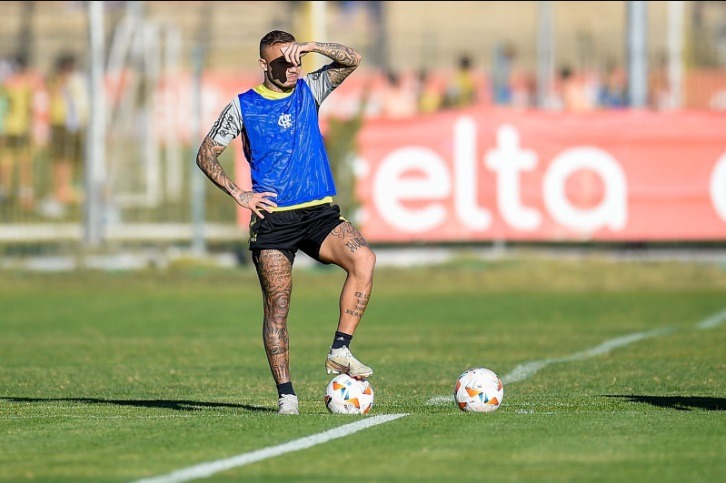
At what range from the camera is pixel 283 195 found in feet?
32.6

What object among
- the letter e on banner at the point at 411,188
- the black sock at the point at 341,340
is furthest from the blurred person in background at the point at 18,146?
the black sock at the point at 341,340

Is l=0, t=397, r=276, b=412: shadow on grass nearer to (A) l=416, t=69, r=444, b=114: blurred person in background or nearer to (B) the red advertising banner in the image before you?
(B) the red advertising banner

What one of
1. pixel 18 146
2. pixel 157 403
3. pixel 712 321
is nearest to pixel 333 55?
pixel 157 403

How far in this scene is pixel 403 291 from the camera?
22.6 meters

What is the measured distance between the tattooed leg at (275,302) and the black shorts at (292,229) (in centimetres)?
7

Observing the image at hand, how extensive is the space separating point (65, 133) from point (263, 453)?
64.1 ft

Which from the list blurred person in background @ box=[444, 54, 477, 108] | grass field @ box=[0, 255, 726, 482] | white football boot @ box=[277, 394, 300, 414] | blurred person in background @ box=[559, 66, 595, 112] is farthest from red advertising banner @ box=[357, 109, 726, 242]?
white football boot @ box=[277, 394, 300, 414]

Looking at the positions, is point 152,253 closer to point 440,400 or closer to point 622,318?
point 622,318

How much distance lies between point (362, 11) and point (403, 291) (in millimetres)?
7707

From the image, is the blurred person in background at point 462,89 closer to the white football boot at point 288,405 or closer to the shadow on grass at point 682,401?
the shadow on grass at point 682,401

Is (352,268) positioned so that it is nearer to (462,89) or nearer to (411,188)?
(411,188)

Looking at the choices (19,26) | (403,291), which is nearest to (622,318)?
(403,291)

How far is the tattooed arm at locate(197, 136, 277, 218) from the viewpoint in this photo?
9766 millimetres

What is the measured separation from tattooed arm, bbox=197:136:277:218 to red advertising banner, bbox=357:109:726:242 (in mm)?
13497
